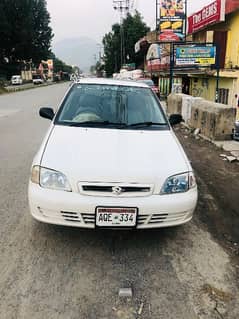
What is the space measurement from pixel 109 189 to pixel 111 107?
1824mm

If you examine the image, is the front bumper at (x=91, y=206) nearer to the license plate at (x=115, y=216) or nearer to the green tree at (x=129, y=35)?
the license plate at (x=115, y=216)

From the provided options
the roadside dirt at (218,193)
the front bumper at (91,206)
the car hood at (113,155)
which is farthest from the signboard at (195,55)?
the front bumper at (91,206)

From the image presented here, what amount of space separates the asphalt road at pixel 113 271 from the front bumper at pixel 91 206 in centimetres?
37

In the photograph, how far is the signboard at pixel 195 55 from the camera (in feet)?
51.9

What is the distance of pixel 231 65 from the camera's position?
16484mm

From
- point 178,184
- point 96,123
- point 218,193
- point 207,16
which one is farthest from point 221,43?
point 178,184

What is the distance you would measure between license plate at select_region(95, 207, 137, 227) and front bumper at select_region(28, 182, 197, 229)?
39 millimetres

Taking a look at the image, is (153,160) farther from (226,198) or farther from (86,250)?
(226,198)

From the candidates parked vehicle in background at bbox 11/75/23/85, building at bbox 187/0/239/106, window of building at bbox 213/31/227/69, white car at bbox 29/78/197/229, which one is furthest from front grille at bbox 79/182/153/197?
parked vehicle in background at bbox 11/75/23/85

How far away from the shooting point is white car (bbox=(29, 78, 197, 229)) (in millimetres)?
3043

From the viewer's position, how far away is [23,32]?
159 ft

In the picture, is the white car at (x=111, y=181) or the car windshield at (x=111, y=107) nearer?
the white car at (x=111, y=181)

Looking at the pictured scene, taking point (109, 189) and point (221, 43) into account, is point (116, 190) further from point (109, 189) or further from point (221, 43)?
point (221, 43)

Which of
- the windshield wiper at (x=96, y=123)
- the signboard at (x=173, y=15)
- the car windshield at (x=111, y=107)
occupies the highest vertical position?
the signboard at (x=173, y=15)
